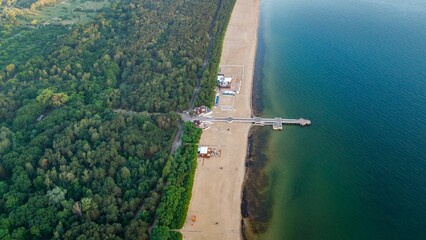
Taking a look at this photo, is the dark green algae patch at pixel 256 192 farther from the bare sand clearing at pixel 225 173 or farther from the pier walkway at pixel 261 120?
the pier walkway at pixel 261 120

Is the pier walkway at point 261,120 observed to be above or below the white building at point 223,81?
below

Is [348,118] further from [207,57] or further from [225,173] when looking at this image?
[207,57]

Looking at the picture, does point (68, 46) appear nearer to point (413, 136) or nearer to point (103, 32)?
point (103, 32)

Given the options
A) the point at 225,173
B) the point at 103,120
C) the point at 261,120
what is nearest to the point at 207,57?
the point at 261,120

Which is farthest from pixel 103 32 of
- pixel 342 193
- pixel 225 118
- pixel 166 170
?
pixel 342 193

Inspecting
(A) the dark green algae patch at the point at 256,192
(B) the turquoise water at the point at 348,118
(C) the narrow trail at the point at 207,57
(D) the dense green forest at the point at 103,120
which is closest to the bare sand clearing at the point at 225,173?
(A) the dark green algae patch at the point at 256,192

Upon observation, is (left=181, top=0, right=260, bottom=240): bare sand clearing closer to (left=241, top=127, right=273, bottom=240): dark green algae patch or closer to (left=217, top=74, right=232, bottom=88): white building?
(left=241, top=127, right=273, bottom=240): dark green algae patch
